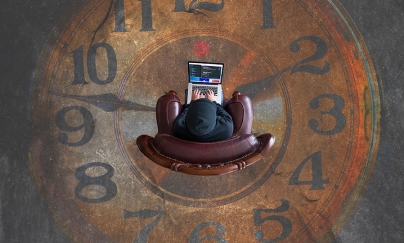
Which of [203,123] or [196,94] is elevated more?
[196,94]

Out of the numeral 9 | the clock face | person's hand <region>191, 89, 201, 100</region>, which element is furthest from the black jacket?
the numeral 9

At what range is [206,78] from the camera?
2834 mm

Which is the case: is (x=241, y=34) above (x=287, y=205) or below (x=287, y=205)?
above

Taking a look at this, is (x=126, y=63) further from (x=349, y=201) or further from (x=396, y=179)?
(x=396, y=179)

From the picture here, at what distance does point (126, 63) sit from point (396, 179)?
12.6ft

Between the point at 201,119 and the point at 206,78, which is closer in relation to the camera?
the point at 201,119

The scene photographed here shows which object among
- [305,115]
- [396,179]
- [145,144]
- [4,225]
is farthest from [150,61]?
[396,179]

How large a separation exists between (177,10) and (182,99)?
1.16m

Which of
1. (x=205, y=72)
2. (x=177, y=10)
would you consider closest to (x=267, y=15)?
(x=177, y=10)

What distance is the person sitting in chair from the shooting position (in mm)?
1895

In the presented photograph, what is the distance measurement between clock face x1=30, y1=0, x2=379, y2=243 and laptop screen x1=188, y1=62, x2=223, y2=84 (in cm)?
51

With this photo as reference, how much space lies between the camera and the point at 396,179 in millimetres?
3316

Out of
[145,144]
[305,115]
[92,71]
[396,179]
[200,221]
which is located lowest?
[200,221]

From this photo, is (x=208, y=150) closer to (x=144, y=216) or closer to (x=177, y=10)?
(x=144, y=216)
